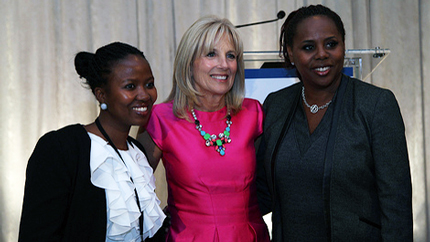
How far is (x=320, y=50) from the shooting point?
1596mm

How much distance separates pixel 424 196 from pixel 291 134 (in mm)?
2823

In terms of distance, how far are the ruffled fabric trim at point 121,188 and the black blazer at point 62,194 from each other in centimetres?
3

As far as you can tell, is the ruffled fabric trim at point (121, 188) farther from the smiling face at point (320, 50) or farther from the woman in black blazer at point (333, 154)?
the smiling face at point (320, 50)

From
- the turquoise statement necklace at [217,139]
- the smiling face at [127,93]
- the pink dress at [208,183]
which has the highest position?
the smiling face at [127,93]

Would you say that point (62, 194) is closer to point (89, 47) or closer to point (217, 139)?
point (217, 139)

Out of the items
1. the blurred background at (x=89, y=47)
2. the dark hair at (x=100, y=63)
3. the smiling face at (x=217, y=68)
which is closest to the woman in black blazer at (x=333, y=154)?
the smiling face at (x=217, y=68)

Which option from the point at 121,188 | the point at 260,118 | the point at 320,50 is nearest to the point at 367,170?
the point at 320,50

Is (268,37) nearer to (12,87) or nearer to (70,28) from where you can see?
(70,28)

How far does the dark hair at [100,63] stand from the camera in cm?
150

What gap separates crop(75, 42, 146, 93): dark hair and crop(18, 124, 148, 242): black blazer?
0.21 m

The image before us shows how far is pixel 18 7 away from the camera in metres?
3.41

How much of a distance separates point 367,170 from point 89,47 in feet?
8.81

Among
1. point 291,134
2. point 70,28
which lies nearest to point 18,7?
point 70,28

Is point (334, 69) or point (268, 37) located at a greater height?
point (268, 37)
